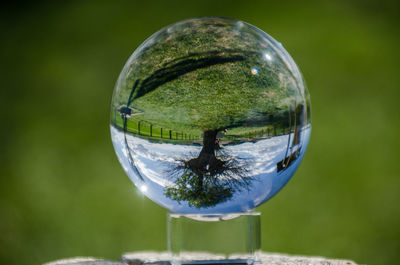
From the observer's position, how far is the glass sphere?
7.80 ft

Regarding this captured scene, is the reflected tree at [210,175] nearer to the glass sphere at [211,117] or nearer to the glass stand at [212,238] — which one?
the glass sphere at [211,117]

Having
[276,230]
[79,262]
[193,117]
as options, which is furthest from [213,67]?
[276,230]

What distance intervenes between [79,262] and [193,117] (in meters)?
1.13

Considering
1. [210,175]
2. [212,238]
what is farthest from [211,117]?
[212,238]

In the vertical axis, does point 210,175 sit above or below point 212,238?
above

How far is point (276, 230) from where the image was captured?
222 inches

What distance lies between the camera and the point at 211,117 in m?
2.37

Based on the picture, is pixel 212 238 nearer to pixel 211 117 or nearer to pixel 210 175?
pixel 210 175

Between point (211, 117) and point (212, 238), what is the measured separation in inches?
26.5

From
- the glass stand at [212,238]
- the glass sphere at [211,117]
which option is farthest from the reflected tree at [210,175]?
Answer: the glass stand at [212,238]

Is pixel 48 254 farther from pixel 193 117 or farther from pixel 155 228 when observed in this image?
pixel 193 117

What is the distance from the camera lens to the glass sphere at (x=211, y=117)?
238cm

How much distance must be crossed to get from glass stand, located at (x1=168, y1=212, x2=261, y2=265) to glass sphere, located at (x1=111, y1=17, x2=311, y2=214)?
0.08 metres

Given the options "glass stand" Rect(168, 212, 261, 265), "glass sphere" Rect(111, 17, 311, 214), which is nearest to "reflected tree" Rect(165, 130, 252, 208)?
"glass sphere" Rect(111, 17, 311, 214)
